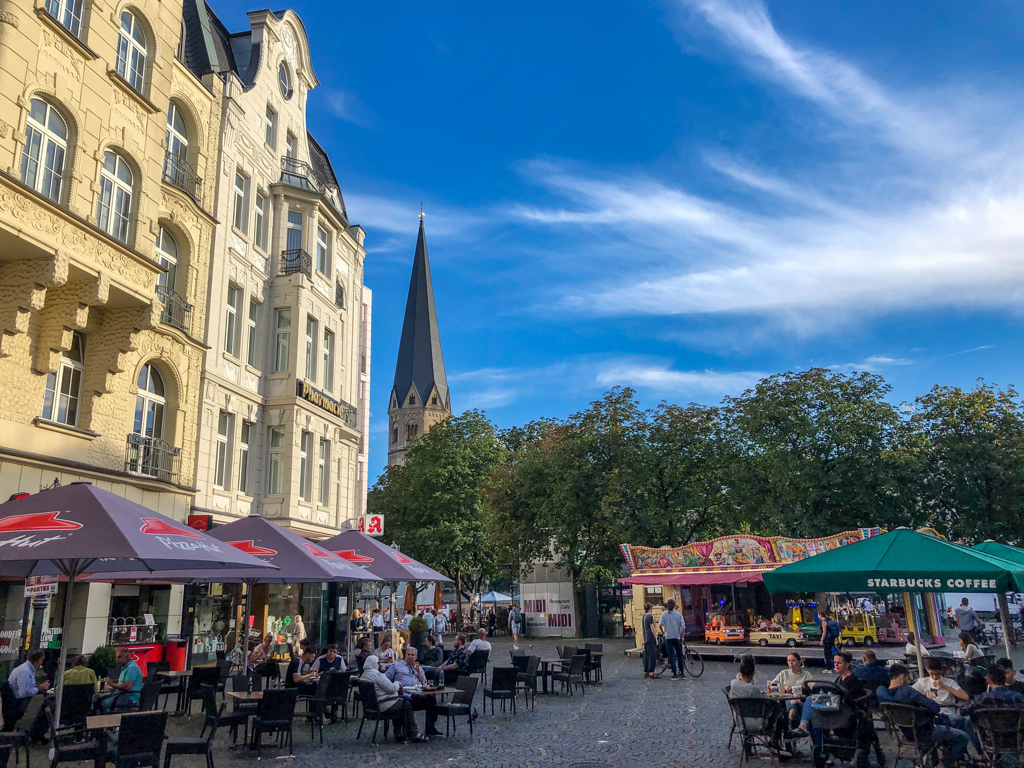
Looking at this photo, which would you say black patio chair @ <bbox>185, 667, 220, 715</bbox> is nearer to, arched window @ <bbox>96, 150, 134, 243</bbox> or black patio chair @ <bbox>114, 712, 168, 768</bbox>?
black patio chair @ <bbox>114, 712, 168, 768</bbox>

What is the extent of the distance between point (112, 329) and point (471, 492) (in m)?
35.0

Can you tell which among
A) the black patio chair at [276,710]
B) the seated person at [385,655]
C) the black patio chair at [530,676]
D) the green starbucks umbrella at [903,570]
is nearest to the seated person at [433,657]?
the seated person at [385,655]

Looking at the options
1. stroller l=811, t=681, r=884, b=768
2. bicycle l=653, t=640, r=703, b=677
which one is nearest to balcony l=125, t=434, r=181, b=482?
bicycle l=653, t=640, r=703, b=677

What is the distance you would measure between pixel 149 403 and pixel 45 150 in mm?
6684

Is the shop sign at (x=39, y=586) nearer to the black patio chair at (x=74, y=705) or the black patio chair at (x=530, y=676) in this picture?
the black patio chair at (x=74, y=705)

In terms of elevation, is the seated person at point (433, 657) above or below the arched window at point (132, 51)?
below

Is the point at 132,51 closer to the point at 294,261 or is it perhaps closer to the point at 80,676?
the point at 294,261

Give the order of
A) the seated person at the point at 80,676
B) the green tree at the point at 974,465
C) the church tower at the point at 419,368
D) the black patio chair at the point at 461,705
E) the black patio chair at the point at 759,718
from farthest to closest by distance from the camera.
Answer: the church tower at the point at 419,368 < the green tree at the point at 974,465 < the black patio chair at the point at 461,705 < the seated person at the point at 80,676 < the black patio chair at the point at 759,718

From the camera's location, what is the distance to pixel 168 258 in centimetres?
2064

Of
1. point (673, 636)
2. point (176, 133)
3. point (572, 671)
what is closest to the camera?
point (572, 671)

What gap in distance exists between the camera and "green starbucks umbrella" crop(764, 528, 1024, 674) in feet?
33.0

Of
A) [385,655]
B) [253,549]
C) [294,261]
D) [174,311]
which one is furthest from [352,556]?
[294,261]

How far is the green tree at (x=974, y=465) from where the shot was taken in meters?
32.9

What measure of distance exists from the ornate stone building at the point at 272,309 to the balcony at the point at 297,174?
0.17 feet
